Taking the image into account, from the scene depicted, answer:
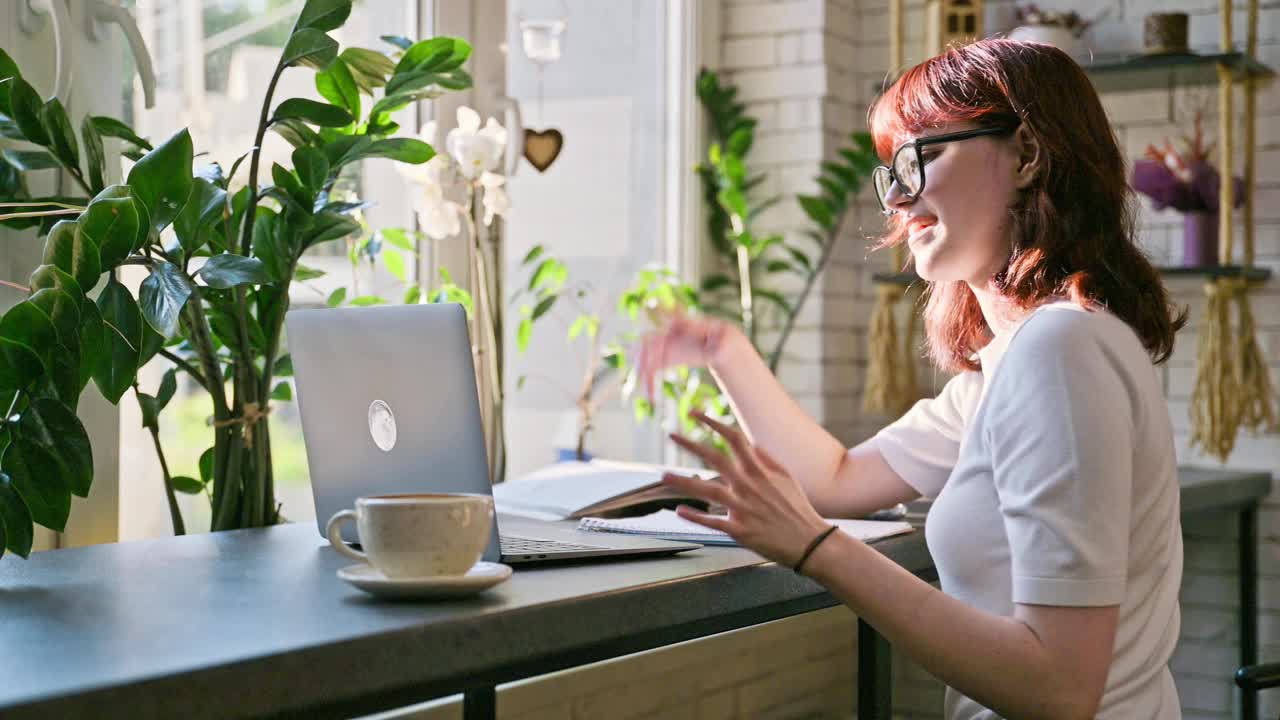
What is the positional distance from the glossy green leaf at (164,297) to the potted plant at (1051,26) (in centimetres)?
217

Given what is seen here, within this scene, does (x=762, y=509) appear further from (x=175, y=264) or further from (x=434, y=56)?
(x=434, y=56)

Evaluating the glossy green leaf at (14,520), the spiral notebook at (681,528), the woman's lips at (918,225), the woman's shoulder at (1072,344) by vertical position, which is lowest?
the spiral notebook at (681,528)

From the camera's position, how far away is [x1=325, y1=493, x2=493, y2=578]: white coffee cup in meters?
1.13

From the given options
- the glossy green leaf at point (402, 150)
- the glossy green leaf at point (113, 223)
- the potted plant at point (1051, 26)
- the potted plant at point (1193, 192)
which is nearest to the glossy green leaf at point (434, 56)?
the glossy green leaf at point (402, 150)

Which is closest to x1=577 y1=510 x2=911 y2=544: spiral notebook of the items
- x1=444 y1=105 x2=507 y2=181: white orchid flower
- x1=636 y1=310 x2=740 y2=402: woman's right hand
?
x1=636 y1=310 x2=740 y2=402: woman's right hand

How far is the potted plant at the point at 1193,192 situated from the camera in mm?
3156

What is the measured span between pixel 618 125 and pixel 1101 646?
2266 mm

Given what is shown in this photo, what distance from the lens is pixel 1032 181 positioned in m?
1.51

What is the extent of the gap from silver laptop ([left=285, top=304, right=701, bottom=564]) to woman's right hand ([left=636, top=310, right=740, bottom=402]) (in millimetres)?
299

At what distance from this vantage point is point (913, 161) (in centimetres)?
158

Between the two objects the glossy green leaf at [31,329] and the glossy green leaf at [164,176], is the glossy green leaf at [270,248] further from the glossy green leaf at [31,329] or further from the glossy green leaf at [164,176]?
the glossy green leaf at [31,329]

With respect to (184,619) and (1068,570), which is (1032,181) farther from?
(184,619)

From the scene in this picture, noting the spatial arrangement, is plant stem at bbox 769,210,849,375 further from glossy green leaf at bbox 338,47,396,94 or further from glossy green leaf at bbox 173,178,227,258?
glossy green leaf at bbox 173,178,227,258

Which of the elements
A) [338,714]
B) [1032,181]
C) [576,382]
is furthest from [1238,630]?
[338,714]
